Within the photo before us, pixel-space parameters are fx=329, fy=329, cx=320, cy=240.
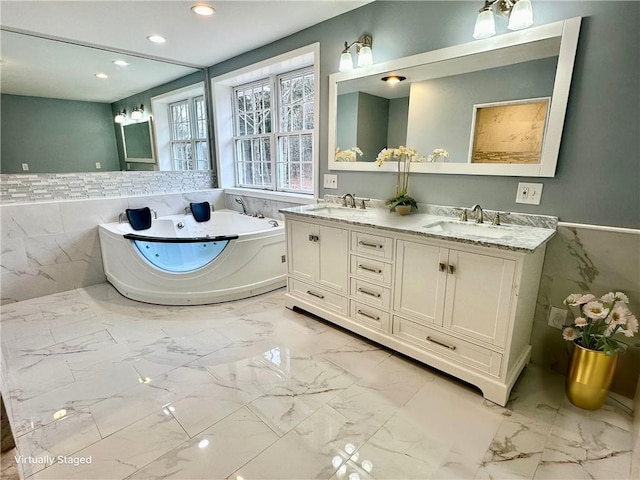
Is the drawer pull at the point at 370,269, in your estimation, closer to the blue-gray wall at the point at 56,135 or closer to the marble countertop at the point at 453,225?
the marble countertop at the point at 453,225

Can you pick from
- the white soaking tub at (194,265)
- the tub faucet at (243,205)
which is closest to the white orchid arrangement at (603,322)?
the white soaking tub at (194,265)

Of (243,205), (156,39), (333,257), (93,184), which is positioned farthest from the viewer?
(243,205)

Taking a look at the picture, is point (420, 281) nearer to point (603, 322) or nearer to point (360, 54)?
point (603, 322)

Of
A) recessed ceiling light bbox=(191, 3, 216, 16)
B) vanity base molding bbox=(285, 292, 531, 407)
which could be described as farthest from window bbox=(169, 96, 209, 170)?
vanity base molding bbox=(285, 292, 531, 407)

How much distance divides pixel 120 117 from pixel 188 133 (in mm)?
779

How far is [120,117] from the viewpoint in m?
3.50

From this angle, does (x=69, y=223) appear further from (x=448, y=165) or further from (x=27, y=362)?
(x=448, y=165)

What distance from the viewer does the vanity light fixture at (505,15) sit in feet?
5.48

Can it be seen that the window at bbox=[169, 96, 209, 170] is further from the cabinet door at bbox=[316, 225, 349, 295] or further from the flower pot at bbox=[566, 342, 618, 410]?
the flower pot at bbox=[566, 342, 618, 410]

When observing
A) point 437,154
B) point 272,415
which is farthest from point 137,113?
point 272,415

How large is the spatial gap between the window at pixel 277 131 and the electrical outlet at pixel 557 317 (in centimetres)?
228

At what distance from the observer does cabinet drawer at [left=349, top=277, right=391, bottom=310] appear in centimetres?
210

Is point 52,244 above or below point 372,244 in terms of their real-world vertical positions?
below

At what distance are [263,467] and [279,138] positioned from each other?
3.13 metres
